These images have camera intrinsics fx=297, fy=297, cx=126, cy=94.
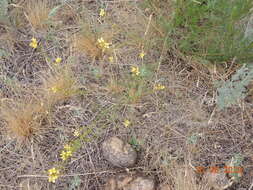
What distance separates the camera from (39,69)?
7.52 feet

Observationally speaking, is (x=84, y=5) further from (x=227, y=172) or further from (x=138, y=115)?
(x=227, y=172)

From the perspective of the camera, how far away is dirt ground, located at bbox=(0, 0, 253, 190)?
194 cm

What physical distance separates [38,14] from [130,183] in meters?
1.52

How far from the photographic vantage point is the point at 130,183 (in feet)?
6.06

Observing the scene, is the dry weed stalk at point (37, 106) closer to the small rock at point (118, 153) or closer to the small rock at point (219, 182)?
the small rock at point (118, 153)

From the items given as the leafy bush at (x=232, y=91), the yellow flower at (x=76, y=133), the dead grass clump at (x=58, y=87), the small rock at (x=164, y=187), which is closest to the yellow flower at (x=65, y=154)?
the yellow flower at (x=76, y=133)

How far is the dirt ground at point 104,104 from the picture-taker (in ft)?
6.36

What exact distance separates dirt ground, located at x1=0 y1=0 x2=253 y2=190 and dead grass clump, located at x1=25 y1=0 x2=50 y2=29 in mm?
10

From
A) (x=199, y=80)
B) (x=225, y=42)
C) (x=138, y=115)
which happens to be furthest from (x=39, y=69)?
(x=225, y=42)

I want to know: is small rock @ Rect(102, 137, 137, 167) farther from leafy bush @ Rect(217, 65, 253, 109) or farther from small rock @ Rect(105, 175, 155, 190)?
leafy bush @ Rect(217, 65, 253, 109)

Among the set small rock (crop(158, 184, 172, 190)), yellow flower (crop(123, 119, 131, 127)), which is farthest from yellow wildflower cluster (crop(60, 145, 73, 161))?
small rock (crop(158, 184, 172, 190))

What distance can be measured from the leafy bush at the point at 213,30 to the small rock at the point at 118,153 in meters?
0.84

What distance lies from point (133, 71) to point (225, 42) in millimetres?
660

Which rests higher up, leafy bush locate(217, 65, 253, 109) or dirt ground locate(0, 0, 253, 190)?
leafy bush locate(217, 65, 253, 109)
